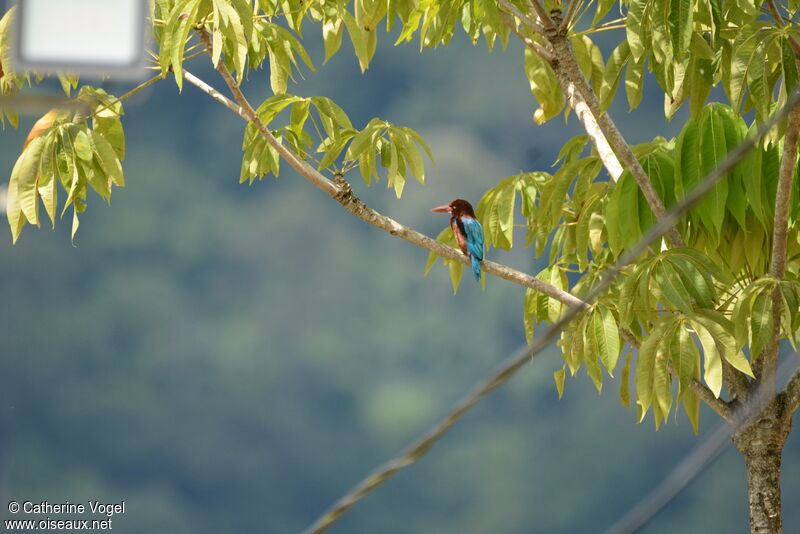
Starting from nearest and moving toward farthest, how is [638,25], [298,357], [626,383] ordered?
[638,25], [626,383], [298,357]

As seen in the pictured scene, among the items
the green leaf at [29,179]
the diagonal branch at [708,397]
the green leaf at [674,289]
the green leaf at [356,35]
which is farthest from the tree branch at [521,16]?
the green leaf at [29,179]

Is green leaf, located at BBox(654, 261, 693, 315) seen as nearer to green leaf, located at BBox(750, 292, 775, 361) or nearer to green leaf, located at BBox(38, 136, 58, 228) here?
green leaf, located at BBox(750, 292, 775, 361)

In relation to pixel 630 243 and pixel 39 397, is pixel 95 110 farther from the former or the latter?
pixel 39 397

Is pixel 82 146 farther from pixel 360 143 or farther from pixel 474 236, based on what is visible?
pixel 474 236

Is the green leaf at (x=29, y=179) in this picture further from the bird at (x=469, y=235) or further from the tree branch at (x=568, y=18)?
the tree branch at (x=568, y=18)

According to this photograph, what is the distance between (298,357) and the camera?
4645 mm

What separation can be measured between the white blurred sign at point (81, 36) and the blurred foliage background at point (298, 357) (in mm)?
3778

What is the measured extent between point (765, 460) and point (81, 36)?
2309mm

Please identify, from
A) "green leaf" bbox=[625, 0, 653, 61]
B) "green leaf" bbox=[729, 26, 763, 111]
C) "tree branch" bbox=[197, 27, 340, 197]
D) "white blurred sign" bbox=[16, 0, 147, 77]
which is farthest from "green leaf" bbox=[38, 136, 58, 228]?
"green leaf" bbox=[729, 26, 763, 111]

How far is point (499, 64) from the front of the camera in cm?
492

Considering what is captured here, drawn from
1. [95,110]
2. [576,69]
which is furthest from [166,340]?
[576,69]

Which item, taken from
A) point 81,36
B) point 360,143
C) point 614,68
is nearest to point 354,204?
point 360,143

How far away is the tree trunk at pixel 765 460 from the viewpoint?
8.57ft

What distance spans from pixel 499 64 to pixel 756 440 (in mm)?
2789
